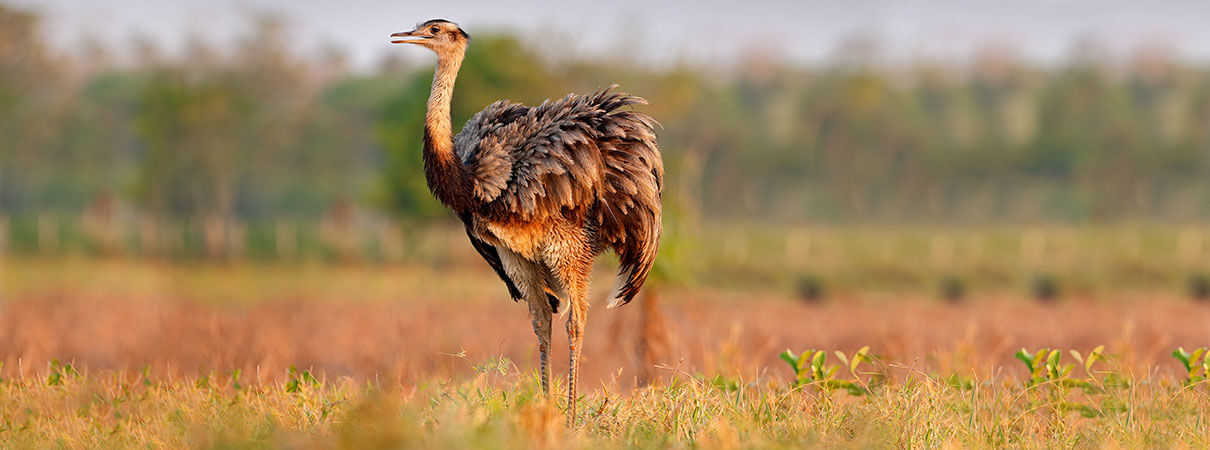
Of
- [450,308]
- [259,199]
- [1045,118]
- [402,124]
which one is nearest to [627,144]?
[450,308]

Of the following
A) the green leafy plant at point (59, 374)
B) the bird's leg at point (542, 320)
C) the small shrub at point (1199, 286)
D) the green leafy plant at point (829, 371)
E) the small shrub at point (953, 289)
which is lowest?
the small shrub at point (953, 289)

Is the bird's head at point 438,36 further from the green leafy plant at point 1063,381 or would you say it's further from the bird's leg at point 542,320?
the green leafy plant at point 1063,381

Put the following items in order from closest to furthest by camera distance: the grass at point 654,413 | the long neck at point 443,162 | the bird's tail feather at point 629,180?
the grass at point 654,413 < the long neck at point 443,162 < the bird's tail feather at point 629,180

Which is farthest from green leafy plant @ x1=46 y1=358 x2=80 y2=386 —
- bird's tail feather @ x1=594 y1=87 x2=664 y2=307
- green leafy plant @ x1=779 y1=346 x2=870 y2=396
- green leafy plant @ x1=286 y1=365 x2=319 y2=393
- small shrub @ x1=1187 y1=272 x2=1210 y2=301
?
small shrub @ x1=1187 y1=272 x2=1210 y2=301

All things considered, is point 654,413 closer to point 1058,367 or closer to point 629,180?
point 629,180

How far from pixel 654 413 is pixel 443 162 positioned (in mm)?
2146

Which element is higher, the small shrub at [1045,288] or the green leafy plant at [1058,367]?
the green leafy plant at [1058,367]

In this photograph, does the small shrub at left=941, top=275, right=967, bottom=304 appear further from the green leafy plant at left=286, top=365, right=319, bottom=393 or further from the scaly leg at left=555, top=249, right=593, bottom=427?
the green leafy plant at left=286, top=365, right=319, bottom=393

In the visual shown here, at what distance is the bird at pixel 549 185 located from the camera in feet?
21.9

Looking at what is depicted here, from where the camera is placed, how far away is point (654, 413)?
22.2 feet

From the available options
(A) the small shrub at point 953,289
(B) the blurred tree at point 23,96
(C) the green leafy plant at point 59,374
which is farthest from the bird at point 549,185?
(B) the blurred tree at point 23,96

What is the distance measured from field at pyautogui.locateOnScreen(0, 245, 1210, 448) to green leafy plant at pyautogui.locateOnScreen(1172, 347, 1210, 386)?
0.37ft

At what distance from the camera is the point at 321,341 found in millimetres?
16953

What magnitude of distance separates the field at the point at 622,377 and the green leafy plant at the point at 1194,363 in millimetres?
113
